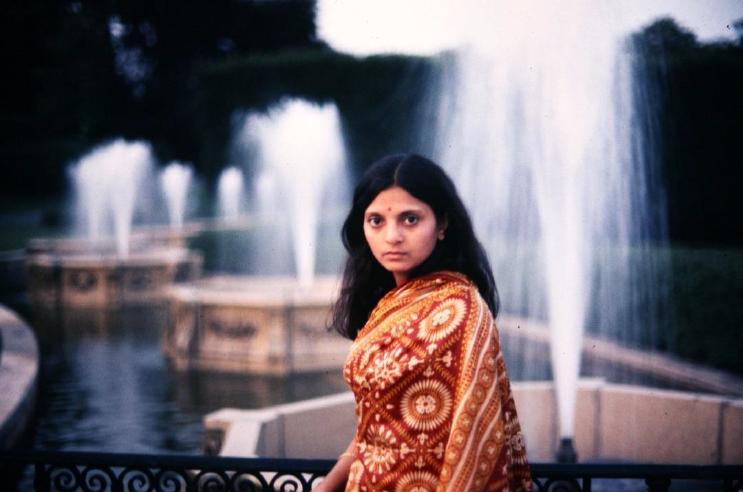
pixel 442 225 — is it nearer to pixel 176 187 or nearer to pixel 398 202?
pixel 398 202

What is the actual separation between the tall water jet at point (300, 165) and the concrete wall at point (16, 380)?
3.56 metres

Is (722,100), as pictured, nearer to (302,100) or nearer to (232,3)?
(302,100)

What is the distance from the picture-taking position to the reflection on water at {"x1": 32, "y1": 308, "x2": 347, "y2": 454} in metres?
5.30

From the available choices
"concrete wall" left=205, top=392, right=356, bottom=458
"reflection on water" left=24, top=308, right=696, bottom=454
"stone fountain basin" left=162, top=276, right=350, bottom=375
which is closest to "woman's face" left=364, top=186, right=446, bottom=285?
"concrete wall" left=205, top=392, right=356, bottom=458

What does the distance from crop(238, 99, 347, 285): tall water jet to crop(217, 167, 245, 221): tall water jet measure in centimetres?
58

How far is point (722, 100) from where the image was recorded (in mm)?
12578

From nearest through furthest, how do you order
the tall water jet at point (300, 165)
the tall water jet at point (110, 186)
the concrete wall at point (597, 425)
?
the concrete wall at point (597, 425) < the tall water jet at point (300, 165) < the tall water jet at point (110, 186)

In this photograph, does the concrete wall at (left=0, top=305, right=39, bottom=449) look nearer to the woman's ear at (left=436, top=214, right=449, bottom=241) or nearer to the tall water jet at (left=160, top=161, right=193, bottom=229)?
the woman's ear at (left=436, top=214, right=449, bottom=241)

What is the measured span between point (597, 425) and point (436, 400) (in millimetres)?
3184

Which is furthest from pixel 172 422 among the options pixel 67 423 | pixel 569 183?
pixel 569 183

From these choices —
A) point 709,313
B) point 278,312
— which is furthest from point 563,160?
point 278,312

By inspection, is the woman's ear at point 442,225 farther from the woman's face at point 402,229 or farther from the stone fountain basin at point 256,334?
the stone fountain basin at point 256,334

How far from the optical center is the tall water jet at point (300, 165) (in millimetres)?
12062

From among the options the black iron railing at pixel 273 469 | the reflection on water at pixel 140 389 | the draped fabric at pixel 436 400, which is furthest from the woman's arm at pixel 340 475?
the reflection on water at pixel 140 389
